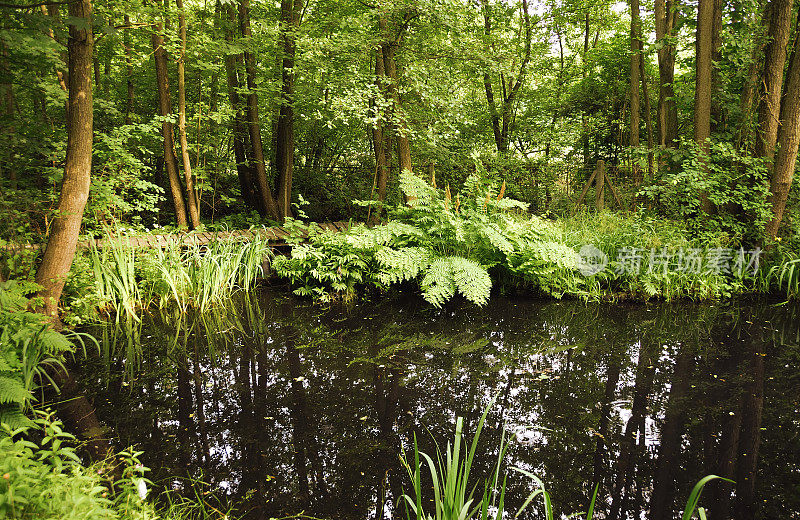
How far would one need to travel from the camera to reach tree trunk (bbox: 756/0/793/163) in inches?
244

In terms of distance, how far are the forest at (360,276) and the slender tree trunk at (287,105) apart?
0.06m

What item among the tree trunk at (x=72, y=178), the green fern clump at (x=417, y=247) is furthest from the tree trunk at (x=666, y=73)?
the tree trunk at (x=72, y=178)

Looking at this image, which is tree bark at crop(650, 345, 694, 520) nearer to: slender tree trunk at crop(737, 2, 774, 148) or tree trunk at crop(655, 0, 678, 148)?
slender tree trunk at crop(737, 2, 774, 148)

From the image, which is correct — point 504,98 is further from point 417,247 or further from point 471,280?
point 471,280

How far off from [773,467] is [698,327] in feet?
9.10

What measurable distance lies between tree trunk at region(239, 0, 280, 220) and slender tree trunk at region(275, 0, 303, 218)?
0.29 meters

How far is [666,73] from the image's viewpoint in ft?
29.2

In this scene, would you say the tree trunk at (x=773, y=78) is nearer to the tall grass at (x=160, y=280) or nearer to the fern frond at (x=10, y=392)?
the tall grass at (x=160, y=280)

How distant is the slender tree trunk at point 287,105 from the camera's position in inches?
312

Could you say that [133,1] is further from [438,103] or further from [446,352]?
[446,352]

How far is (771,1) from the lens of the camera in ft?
21.3

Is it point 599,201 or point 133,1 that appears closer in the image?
point 133,1

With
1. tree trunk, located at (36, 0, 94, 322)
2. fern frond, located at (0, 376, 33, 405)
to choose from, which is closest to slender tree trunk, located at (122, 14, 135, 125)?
Result: tree trunk, located at (36, 0, 94, 322)

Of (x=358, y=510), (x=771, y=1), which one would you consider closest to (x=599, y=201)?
(x=771, y=1)
